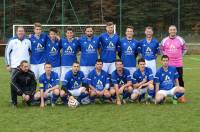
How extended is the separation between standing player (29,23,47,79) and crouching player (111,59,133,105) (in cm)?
157

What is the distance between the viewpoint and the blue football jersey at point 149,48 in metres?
9.23

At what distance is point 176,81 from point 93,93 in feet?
5.50

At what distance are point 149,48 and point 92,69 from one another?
48.9 inches

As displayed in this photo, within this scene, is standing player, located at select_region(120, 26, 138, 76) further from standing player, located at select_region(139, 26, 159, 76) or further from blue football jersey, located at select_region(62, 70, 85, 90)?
blue football jersey, located at select_region(62, 70, 85, 90)

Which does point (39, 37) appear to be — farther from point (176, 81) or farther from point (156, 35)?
point (156, 35)

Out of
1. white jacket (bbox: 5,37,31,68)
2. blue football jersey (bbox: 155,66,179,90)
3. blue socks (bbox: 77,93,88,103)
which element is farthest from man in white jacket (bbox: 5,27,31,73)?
blue football jersey (bbox: 155,66,179,90)

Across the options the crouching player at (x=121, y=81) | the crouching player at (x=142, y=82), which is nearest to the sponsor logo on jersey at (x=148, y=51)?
the crouching player at (x=142, y=82)

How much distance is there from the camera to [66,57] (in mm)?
9359

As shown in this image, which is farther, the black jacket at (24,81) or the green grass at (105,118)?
the black jacket at (24,81)

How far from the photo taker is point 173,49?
9352mm

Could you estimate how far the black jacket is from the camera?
331 inches

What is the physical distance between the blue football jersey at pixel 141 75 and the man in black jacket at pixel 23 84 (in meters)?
1.99

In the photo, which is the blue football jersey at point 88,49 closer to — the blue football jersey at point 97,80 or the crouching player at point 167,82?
the blue football jersey at point 97,80

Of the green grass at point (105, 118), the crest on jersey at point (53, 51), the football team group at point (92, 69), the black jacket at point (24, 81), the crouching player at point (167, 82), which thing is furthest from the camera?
the crest on jersey at point (53, 51)
